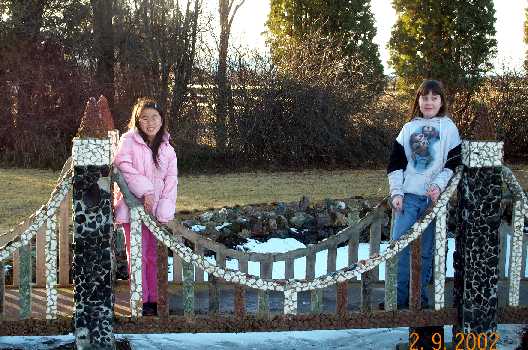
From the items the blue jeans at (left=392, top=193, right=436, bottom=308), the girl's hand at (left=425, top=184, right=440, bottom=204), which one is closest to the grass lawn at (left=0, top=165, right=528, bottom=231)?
the blue jeans at (left=392, top=193, right=436, bottom=308)

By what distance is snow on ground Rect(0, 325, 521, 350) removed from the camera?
5008 millimetres

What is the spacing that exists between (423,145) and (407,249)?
2.40 ft

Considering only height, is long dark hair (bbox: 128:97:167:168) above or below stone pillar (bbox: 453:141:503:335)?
above

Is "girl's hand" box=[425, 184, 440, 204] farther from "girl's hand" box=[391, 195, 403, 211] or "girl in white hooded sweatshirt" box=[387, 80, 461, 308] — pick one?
"girl's hand" box=[391, 195, 403, 211]

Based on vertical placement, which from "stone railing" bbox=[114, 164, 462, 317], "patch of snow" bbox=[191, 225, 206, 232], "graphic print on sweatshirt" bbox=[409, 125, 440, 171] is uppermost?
"graphic print on sweatshirt" bbox=[409, 125, 440, 171]

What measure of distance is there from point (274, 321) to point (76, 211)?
1.29 m

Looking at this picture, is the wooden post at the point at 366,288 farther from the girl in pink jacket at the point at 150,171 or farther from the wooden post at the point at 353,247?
the girl in pink jacket at the point at 150,171

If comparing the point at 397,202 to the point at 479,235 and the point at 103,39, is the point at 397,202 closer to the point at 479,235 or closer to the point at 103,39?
the point at 479,235

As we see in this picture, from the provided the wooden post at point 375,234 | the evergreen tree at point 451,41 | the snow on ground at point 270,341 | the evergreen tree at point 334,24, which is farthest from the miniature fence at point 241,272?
the evergreen tree at point 334,24

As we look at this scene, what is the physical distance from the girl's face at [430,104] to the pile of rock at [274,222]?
3.05 meters

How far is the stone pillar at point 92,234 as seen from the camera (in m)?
3.83

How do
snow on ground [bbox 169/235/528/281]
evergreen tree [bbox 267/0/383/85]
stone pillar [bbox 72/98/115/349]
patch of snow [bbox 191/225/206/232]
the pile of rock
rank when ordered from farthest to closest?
evergreen tree [bbox 267/0/383/85] < the pile of rock < patch of snow [bbox 191/225/206/232] < snow on ground [bbox 169/235/528/281] < stone pillar [bbox 72/98/115/349]

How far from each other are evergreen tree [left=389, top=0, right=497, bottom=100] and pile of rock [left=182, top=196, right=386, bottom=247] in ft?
24.7

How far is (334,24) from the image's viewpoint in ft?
55.5
